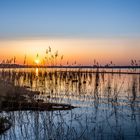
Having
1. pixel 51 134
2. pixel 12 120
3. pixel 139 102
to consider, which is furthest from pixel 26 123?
pixel 139 102

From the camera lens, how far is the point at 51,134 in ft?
32.2

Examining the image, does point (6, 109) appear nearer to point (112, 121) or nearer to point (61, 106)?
point (61, 106)

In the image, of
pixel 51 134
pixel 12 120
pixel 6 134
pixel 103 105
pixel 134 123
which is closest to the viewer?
pixel 51 134

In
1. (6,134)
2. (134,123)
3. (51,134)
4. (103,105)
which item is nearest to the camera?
(51,134)

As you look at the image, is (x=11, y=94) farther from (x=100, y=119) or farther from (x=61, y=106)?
(x=100, y=119)

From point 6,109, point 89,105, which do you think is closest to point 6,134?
point 6,109

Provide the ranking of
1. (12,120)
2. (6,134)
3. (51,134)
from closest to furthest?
1. (51,134)
2. (6,134)
3. (12,120)

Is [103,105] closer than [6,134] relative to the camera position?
No

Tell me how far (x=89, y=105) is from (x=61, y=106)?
7.02ft

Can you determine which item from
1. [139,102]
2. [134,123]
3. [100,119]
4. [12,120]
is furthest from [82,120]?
[139,102]

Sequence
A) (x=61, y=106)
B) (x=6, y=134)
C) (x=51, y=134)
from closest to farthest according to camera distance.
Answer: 1. (x=51, y=134)
2. (x=6, y=134)
3. (x=61, y=106)

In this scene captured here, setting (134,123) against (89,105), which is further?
(89,105)

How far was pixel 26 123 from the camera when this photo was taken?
11.5 metres

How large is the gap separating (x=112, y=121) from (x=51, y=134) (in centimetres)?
371
